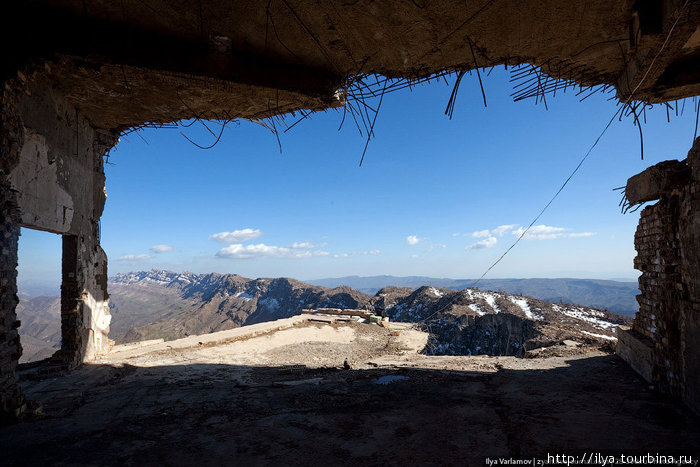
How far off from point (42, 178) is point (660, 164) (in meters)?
7.68

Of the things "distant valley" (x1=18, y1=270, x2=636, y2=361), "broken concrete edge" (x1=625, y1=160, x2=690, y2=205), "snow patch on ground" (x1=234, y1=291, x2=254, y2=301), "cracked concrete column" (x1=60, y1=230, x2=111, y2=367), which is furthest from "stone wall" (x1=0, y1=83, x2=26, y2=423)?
"snow patch on ground" (x1=234, y1=291, x2=254, y2=301)

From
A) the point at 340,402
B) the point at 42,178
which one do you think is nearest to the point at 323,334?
the point at 340,402

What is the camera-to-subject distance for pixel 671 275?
3553 mm

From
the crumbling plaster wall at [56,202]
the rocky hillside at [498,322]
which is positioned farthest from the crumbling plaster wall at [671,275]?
the crumbling plaster wall at [56,202]

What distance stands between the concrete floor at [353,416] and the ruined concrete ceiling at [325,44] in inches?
146

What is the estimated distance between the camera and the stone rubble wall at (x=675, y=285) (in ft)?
10.1

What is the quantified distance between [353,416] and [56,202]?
5.16 metres

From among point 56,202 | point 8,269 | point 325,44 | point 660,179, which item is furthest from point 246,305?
point 660,179

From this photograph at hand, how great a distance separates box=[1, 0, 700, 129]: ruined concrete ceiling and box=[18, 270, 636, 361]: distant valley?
605 cm

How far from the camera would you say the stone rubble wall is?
10.1 ft

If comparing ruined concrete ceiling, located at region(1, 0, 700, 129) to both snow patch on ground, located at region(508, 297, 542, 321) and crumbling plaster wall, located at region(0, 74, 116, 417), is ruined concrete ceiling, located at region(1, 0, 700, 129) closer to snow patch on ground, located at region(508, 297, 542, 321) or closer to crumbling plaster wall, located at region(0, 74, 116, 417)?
crumbling plaster wall, located at region(0, 74, 116, 417)

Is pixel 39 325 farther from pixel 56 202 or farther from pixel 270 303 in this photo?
pixel 56 202

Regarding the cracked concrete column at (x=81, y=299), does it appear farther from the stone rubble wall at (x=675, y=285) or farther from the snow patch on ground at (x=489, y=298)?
the snow patch on ground at (x=489, y=298)

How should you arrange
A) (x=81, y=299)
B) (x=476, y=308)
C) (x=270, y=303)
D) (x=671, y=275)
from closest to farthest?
(x=671, y=275), (x=81, y=299), (x=476, y=308), (x=270, y=303)
